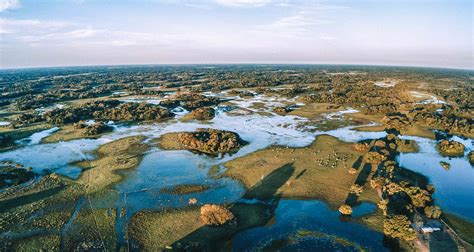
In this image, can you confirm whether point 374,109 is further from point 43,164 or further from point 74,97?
point 74,97

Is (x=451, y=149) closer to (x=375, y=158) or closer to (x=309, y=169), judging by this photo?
(x=375, y=158)

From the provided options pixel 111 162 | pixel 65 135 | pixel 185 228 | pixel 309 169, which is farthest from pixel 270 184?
pixel 65 135

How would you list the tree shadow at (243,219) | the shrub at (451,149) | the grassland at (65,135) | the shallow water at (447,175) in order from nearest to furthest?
the tree shadow at (243,219) → the shallow water at (447,175) → the shrub at (451,149) → the grassland at (65,135)

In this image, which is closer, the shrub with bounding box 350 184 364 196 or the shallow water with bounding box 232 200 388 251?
the shallow water with bounding box 232 200 388 251

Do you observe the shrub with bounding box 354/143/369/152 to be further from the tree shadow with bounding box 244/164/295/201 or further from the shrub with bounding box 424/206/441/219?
the shrub with bounding box 424/206/441/219

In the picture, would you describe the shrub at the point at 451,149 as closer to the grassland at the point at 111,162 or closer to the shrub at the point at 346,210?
the shrub at the point at 346,210

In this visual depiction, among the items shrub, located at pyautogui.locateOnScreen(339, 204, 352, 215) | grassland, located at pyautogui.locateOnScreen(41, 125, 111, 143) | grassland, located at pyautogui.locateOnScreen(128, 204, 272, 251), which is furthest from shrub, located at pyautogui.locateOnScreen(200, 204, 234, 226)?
grassland, located at pyautogui.locateOnScreen(41, 125, 111, 143)

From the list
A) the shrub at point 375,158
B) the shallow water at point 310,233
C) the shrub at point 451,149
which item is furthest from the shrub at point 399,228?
the shrub at point 451,149

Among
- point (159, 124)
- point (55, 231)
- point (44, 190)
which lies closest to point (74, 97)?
point (159, 124)
